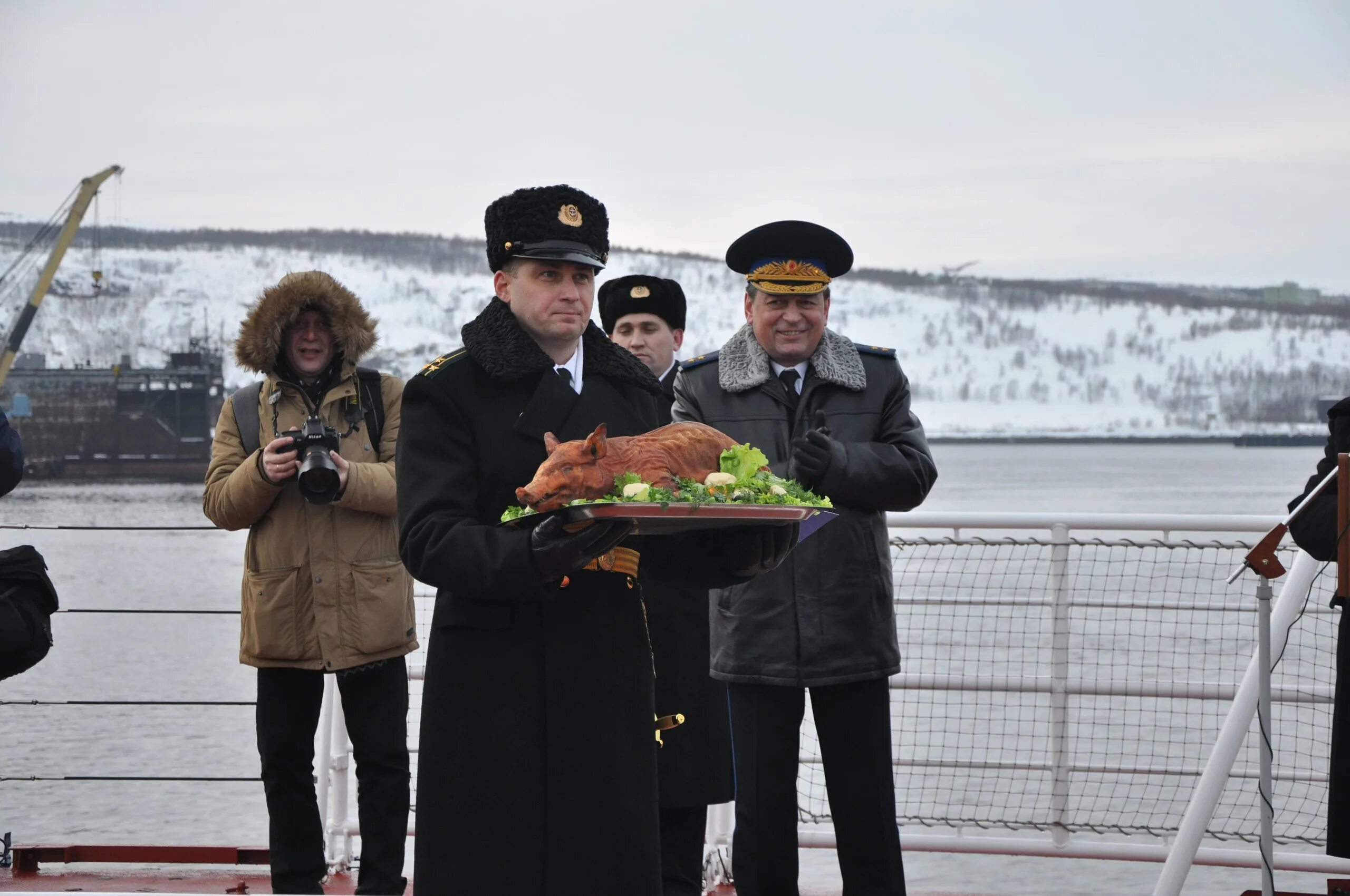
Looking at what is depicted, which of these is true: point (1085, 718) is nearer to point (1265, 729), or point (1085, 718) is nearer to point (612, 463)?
point (1265, 729)

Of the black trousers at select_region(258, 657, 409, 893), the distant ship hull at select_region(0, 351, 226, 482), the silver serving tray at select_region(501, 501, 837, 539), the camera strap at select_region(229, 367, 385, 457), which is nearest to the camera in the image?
the silver serving tray at select_region(501, 501, 837, 539)

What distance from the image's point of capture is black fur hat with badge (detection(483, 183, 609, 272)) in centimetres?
263

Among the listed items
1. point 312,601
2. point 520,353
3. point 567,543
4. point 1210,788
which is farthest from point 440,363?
point 1210,788

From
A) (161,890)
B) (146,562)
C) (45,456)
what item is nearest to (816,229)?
(161,890)

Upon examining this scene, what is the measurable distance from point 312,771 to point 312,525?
28.0 inches

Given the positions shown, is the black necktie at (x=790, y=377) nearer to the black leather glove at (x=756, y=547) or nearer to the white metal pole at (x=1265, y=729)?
the black leather glove at (x=756, y=547)

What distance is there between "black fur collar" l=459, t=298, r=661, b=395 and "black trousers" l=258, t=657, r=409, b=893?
173 centimetres

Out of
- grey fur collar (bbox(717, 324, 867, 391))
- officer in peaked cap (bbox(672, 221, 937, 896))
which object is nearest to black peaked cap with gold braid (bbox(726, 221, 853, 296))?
officer in peaked cap (bbox(672, 221, 937, 896))

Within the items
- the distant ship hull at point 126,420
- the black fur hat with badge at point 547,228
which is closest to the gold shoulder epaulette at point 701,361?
the black fur hat with badge at point 547,228

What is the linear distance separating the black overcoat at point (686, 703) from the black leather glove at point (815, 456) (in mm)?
511

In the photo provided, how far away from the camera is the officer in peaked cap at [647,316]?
4.70 m

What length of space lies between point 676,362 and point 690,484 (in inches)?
78.2

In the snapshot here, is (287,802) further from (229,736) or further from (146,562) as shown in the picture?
(146,562)

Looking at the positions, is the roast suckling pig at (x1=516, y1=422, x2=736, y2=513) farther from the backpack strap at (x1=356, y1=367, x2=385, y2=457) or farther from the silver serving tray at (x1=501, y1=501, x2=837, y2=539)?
the backpack strap at (x1=356, y1=367, x2=385, y2=457)
